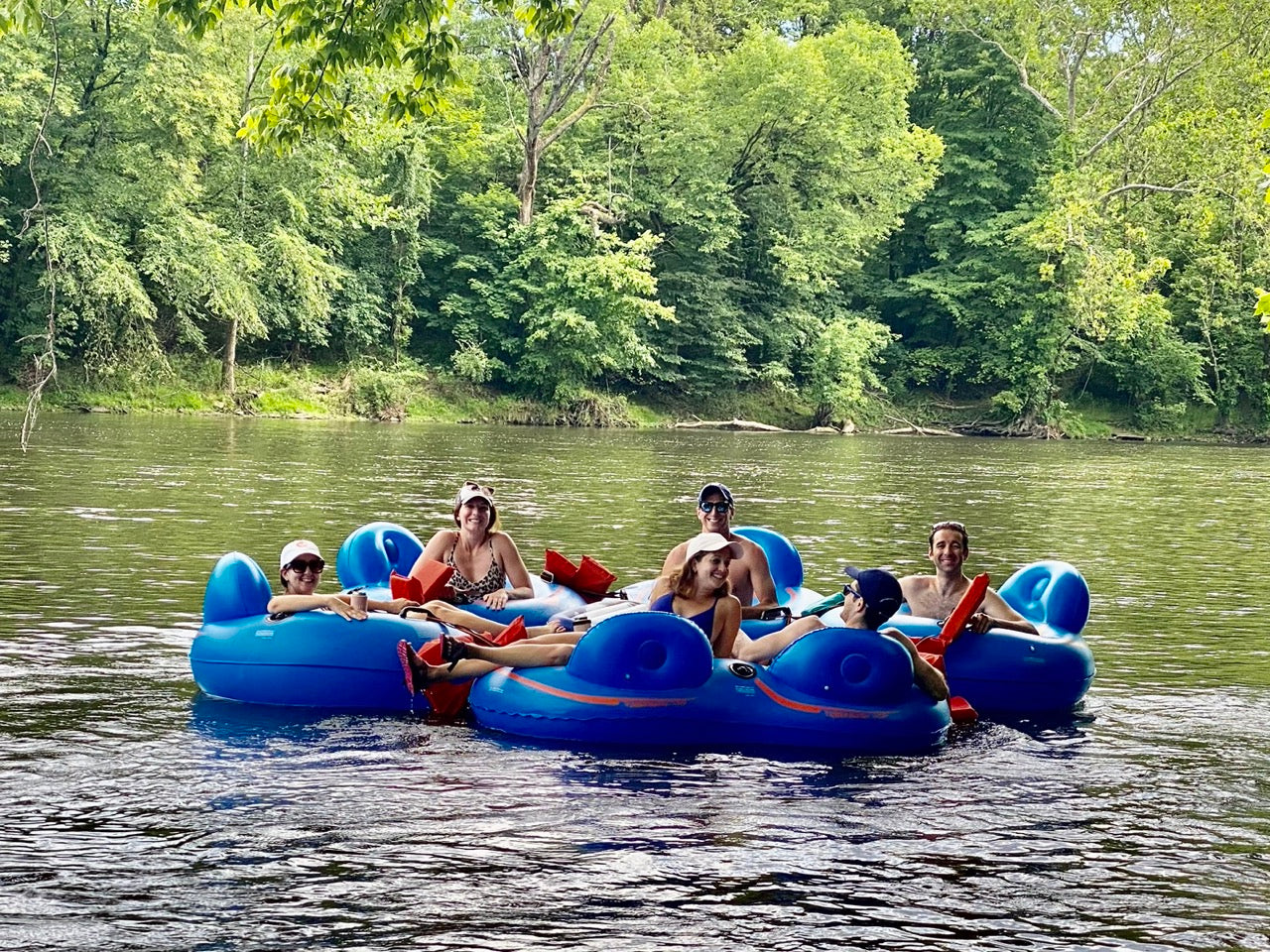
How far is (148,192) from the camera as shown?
111 ft

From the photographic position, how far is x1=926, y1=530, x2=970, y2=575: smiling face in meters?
8.48

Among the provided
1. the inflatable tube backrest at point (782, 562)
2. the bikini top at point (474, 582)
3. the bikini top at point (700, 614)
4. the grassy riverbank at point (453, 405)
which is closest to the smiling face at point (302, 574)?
the bikini top at point (474, 582)

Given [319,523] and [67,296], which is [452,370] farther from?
[319,523]

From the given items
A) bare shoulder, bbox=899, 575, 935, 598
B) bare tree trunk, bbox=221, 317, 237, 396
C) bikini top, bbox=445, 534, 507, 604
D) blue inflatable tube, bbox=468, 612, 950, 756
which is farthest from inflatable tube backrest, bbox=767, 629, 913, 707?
bare tree trunk, bbox=221, 317, 237, 396

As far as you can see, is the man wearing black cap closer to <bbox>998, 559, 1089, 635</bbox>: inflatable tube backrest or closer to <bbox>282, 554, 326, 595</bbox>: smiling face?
<bbox>998, 559, 1089, 635</bbox>: inflatable tube backrest

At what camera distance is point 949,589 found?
865 centimetres

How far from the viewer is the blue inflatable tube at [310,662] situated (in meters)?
7.68

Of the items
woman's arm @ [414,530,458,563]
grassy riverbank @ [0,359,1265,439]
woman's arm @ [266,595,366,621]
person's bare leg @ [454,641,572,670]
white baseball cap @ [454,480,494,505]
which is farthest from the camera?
grassy riverbank @ [0,359,1265,439]

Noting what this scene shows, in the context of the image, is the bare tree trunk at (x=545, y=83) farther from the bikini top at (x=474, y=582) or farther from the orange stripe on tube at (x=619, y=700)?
the orange stripe on tube at (x=619, y=700)

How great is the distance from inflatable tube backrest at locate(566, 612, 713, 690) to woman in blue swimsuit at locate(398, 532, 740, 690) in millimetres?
354

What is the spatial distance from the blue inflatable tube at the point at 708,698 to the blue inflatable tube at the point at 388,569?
64.7 inches

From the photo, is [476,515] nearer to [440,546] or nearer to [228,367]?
[440,546]

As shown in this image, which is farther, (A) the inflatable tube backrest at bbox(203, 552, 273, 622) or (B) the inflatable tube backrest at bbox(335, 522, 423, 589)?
(B) the inflatable tube backrest at bbox(335, 522, 423, 589)

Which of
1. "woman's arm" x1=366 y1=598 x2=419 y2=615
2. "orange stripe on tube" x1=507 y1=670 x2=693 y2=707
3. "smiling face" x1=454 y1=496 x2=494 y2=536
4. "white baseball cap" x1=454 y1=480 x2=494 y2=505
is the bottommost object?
"orange stripe on tube" x1=507 y1=670 x2=693 y2=707
